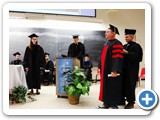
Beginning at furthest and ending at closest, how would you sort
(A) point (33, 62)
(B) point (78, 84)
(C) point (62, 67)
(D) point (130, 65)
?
(A) point (33, 62)
(C) point (62, 67)
(B) point (78, 84)
(D) point (130, 65)

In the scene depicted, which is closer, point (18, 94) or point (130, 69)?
point (130, 69)

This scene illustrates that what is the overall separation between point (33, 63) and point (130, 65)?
6.17 feet

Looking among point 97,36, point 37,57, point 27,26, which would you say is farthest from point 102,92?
point 97,36

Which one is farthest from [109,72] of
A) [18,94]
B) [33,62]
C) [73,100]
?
[33,62]

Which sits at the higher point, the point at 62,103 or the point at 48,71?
the point at 48,71

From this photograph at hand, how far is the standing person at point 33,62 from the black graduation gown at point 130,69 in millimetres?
1740

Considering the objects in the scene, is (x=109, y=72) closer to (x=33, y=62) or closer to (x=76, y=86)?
(x=76, y=86)

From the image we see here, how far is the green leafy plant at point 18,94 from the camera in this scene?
97.3 inches

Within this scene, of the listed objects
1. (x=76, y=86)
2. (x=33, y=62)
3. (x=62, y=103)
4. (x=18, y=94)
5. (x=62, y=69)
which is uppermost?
(x=33, y=62)

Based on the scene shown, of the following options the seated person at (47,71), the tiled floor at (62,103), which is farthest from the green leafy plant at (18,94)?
the seated person at (47,71)

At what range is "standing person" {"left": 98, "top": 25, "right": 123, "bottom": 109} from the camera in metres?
2.07

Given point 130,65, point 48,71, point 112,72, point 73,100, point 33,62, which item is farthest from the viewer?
point 48,71

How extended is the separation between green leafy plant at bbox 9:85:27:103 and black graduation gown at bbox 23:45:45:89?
787mm

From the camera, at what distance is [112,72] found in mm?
2080
